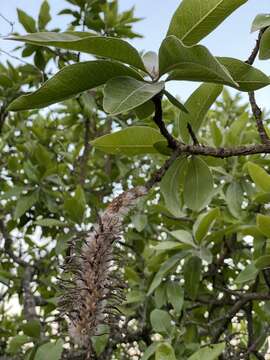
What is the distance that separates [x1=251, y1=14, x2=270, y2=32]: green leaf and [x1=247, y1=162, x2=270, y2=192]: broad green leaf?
1.44 ft

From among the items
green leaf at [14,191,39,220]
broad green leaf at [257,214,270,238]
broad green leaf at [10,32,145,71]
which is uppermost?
green leaf at [14,191,39,220]

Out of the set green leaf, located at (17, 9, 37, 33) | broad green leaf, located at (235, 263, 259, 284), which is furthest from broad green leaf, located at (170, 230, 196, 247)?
green leaf, located at (17, 9, 37, 33)

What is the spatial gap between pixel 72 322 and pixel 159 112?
0.39 metres

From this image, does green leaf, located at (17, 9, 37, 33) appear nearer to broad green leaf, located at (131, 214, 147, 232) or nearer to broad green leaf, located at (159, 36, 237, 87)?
broad green leaf, located at (131, 214, 147, 232)

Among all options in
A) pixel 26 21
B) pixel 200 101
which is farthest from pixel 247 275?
pixel 26 21

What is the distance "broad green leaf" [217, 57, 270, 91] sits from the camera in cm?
95

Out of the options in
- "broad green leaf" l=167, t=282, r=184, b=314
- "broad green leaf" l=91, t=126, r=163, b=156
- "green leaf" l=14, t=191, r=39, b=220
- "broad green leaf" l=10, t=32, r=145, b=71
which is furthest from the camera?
"green leaf" l=14, t=191, r=39, b=220

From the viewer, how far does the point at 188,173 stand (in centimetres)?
119

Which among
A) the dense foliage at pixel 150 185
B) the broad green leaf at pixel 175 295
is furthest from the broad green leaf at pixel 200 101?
the broad green leaf at pixel 175 295

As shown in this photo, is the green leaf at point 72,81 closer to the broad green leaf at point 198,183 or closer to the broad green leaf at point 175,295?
the broad green leaf at point 198,183

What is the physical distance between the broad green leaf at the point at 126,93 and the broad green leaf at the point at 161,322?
121cm

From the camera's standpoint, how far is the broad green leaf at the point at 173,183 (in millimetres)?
1161

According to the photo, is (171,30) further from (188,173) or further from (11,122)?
(11,122)

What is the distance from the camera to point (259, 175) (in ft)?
5.00
